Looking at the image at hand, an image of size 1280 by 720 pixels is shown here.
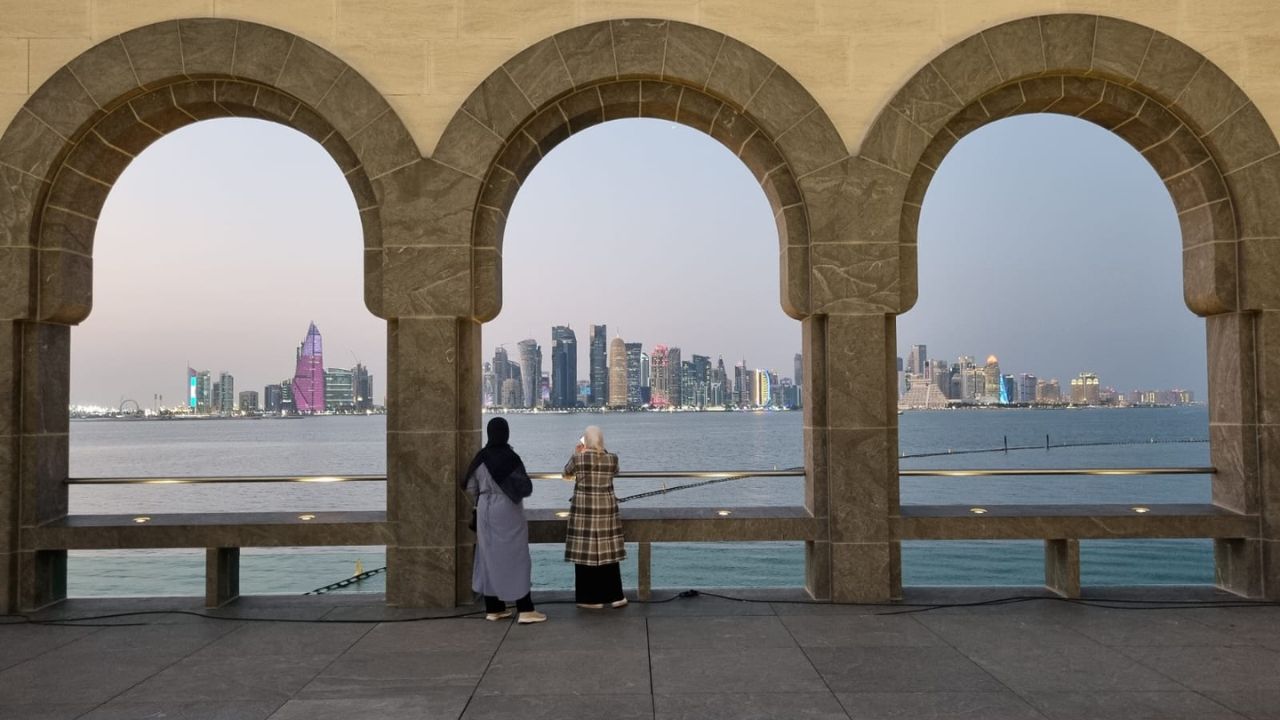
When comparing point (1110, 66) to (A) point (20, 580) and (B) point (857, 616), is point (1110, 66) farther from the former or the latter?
(A) point (20, 580)

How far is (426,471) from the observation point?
7879mm

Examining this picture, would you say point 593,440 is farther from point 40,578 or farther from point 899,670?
point 40,578

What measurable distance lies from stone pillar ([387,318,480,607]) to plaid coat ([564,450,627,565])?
1.03m

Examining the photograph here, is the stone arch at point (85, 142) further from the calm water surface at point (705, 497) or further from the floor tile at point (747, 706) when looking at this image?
the calm water surface at point (705, 497)

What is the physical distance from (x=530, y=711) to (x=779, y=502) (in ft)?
137

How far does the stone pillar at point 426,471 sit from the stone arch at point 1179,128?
151 inches

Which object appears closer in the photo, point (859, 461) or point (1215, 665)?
point (1215, 665)

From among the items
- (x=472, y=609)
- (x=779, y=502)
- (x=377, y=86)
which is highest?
(x=377, y=86)

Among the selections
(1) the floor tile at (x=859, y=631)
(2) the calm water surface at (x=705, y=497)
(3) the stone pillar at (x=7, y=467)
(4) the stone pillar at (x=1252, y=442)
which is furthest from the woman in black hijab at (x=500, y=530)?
(2) the calm water surface at (x=705, y=497)

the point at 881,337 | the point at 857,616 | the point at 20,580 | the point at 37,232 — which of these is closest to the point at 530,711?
the point at 857,616

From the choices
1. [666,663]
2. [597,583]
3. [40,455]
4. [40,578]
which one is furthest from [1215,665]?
[40,455]

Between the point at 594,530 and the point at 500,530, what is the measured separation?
805 millimetres

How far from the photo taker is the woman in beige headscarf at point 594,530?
25.1ft

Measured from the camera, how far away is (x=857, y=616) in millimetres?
7434
